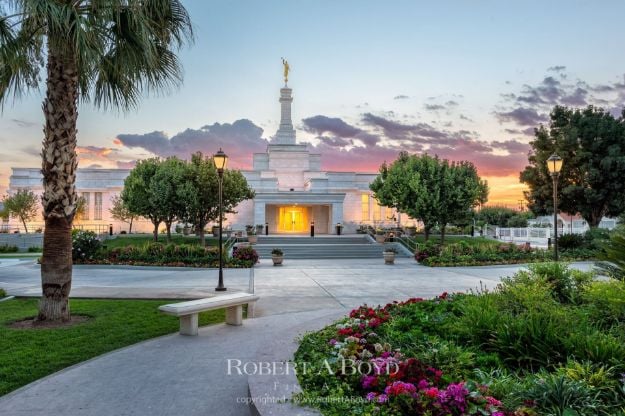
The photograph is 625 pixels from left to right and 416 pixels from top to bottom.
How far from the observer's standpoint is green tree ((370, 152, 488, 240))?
94.1ft

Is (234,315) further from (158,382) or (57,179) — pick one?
(57,179)

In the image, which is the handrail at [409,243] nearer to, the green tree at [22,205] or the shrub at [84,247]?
the shrub at [84,247]

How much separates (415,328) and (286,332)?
2090mm

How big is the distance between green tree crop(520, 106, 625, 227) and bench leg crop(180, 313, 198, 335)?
37751 millimetres

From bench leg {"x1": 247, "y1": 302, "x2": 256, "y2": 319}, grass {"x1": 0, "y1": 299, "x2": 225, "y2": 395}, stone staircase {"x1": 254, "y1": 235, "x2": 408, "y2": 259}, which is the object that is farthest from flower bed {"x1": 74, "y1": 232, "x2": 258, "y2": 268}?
bench leg {"x1": 247, "y1": 302, "x2": 256, "y2": 319}

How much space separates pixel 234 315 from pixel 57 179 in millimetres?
4112

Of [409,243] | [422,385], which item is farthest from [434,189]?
[422,385]

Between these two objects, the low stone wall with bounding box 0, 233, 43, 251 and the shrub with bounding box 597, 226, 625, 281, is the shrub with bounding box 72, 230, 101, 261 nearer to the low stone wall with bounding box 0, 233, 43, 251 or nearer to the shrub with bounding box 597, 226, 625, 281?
the low stone wall with bounding box 0, 233, 43, 251

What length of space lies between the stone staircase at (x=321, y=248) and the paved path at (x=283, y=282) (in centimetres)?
559

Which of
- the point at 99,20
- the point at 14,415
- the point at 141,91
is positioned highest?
the point at 99,20

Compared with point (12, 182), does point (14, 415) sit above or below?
below

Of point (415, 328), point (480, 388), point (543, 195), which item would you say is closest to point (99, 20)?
point (415, 328)

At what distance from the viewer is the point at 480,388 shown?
3709 millimetres

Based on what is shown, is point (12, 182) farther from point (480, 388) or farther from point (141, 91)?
point (480, 388)
